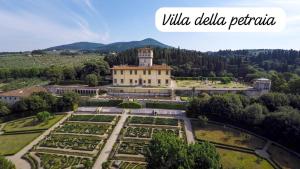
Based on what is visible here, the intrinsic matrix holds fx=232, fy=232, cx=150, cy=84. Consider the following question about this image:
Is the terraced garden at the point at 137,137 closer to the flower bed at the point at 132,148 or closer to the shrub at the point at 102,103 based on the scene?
the flower bed at the point at 132,148

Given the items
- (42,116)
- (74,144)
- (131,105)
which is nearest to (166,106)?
(131,105)

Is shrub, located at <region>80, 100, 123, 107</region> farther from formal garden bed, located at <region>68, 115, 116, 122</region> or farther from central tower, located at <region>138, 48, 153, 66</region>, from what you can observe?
central tower, located at <region>138, 48, 153, 66</region>

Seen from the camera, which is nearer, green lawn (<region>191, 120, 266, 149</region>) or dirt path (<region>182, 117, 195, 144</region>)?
green lawn (<region>191, 120, 266, 149</region>)

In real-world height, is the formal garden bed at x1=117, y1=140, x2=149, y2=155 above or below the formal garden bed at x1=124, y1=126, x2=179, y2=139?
below

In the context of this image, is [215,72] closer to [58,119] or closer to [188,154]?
[58,119]

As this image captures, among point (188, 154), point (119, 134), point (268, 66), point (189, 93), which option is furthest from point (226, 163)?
point (268, 66)

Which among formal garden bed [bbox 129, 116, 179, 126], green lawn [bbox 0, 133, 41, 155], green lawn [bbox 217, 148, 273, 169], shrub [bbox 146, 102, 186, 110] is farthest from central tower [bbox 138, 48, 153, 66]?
green lawn [bbox 217, 148, 273, 169]
